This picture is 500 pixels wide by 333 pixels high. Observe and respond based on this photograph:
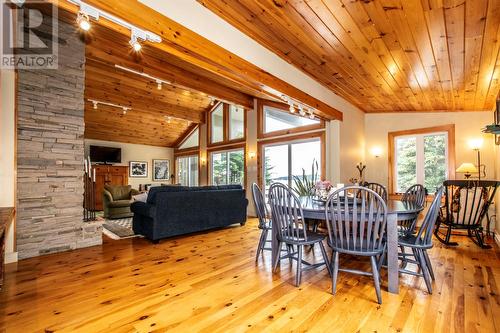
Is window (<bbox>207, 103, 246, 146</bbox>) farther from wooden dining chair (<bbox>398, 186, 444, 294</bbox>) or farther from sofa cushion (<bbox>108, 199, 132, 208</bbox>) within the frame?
wooden dining chair (<bbox>398, 186, 444, 294</bbox>)

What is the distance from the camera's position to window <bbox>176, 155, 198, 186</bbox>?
967cm

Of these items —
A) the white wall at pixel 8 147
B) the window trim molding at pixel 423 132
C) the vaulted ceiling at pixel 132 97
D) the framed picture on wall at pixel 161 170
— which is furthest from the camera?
the framed picture on wall at pixel 161 170

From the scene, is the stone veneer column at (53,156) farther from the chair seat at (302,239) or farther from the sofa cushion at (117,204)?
the chair seat at (302,239)

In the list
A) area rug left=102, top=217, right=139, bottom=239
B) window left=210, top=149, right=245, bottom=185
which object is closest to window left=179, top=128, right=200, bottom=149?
window left=210, top=149, right=245, bottom=185

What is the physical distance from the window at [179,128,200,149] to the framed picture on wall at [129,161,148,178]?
5.54 ft

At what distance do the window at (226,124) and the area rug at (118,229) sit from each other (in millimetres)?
3811

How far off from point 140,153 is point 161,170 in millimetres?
1094

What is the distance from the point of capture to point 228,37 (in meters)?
2.70

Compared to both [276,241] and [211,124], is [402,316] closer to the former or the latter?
[276,241]

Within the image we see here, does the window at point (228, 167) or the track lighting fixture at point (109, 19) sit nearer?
the track lighting fixture at point (109, 19)

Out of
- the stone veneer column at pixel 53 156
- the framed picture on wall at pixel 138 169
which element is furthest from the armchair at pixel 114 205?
the framed picture on wall at pixel 138 169

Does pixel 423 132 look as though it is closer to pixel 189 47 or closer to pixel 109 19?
pixel 189 47

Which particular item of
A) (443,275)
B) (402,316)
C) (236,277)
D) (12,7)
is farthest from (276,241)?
(12,7)

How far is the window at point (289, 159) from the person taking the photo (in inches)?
230
